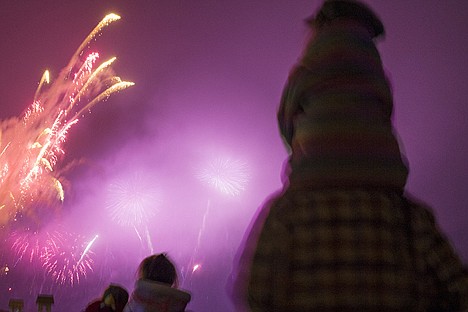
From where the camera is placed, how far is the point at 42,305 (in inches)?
276

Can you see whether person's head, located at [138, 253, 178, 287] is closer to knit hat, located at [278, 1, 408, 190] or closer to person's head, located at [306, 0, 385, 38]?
knit hat, located at [278, 1, 408, 190]

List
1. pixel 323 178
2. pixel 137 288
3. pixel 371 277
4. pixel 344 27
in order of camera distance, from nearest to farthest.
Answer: pixel 371 277, pixel 323 178, pixel 344 27, pixel 137 288

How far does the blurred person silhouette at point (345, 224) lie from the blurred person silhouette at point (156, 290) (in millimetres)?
3109

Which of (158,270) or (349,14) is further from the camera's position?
(158,270)

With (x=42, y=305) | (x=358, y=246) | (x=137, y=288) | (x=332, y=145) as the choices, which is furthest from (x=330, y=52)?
(x=42, y=305)

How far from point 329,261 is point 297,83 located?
0.77m

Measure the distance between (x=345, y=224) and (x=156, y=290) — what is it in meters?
3.37

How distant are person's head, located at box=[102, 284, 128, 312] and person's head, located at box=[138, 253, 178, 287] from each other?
26.3 inches

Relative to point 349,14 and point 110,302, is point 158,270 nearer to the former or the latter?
point 110,302

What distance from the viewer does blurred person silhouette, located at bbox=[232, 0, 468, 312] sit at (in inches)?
65.9

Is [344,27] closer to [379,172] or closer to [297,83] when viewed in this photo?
[297,83]

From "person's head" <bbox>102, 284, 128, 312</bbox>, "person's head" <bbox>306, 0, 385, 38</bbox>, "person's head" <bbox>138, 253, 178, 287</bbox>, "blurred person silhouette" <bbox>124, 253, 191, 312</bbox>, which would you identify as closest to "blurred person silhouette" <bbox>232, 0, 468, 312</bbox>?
"person's head" <bbox>306, 0, 385, 38</bbox>

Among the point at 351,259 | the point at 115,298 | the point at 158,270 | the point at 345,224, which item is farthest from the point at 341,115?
the point at 115,298

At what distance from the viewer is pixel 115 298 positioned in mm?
5496
